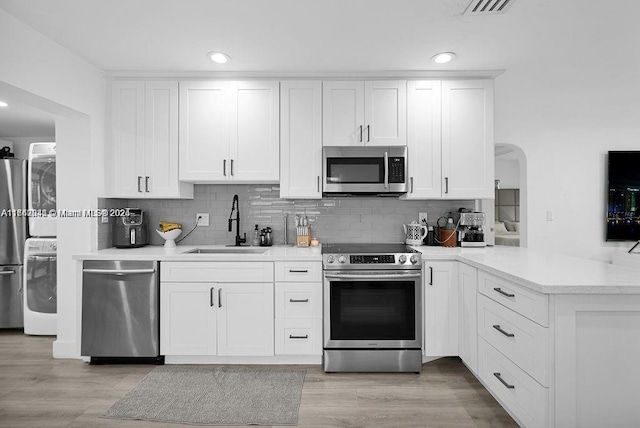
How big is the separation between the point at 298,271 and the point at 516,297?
59.4 inches

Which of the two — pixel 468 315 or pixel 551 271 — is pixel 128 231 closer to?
pixel 468 315

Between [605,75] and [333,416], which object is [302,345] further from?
[605,75]

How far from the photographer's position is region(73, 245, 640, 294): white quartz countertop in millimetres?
1594

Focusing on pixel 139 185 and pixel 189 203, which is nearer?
pixel 139 185

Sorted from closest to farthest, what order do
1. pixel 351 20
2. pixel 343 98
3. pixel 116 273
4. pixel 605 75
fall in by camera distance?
pixel 351 20 < pixel 116 273 < pixel 343 98 < pixel 605 75

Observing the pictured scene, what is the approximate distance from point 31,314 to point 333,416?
10.8 ft

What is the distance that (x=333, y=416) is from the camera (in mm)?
2176

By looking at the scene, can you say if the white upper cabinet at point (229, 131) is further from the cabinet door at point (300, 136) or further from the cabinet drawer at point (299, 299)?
the cabinet drawer at point (299, 299)

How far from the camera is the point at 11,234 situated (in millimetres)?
3752

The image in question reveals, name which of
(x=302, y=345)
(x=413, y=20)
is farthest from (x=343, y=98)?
(x=302, y=345)

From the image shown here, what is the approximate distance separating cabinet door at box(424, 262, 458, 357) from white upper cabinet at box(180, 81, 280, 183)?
158 centimetres

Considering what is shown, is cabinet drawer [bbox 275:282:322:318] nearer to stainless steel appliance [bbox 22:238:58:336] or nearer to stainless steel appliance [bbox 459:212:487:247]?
stainless steel appliance [bbox 459:212:487:247]

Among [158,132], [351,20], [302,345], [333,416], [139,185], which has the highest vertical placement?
[351,20]

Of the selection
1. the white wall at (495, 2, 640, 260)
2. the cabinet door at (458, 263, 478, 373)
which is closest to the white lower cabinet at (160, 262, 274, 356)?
the cabinet door at (458, 263, 478, 373)
